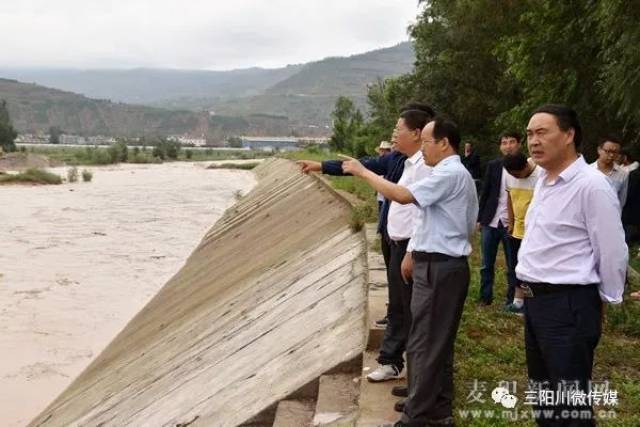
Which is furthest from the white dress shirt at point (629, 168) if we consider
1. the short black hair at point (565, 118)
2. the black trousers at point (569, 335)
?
the black trousers at point (569, 335)

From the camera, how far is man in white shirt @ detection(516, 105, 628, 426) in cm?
268

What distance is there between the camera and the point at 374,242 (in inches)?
299

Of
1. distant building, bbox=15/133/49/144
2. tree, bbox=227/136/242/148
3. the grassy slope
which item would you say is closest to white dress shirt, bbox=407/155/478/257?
the grassy slope

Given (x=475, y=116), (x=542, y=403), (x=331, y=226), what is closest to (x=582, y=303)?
(x=542, y=403)

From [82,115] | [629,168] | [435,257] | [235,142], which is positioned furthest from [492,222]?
[82,115]

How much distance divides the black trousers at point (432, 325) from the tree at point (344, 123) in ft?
140

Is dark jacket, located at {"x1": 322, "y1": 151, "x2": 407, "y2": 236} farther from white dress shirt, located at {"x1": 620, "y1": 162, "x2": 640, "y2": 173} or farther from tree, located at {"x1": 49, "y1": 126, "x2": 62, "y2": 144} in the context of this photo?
tree, located at {"x1": 49, "y1": 126, "x2": 62, "y2": 144}

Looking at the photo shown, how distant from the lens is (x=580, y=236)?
272cm

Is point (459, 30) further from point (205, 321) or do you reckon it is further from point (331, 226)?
point (205, 321)

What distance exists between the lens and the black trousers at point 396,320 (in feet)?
13.2

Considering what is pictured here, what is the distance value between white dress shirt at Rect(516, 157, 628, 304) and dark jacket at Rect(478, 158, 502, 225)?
3.41 meters

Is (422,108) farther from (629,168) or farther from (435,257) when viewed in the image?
(629,168)

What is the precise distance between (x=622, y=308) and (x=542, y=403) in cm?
325

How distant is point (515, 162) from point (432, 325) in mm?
2533
